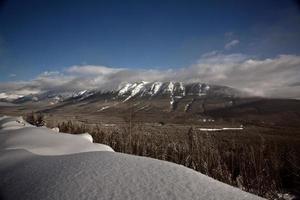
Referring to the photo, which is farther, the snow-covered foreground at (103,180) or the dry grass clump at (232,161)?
the dry grass clump at (232,161)

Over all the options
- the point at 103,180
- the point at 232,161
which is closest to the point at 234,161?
the point at 232,161

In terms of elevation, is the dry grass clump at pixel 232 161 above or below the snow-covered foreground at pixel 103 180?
below

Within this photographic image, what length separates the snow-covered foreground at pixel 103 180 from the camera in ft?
6.63

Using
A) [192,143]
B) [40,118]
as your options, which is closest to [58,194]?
[192,143]

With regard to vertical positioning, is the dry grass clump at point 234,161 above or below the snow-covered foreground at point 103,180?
below

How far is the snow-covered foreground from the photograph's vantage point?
79.6 inches

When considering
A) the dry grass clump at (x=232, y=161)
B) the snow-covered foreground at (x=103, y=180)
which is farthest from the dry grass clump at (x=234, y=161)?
the snow-covered foreground at (x=103, y=180)

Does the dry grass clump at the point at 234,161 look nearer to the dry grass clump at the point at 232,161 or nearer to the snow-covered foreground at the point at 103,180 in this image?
the dry grass clump at the point at 232,161

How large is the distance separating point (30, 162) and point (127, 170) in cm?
112

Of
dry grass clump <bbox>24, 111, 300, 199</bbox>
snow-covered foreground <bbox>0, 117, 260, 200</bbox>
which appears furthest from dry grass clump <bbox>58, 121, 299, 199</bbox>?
snow-covered foreground <bbox>0, 117, 260, 200</bbox>

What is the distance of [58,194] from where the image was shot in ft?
6.82

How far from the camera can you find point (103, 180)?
7.40 feet

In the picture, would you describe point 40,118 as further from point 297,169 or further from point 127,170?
point 127,170

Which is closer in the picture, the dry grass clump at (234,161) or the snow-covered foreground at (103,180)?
the snow-covered foreground at (103,180)
